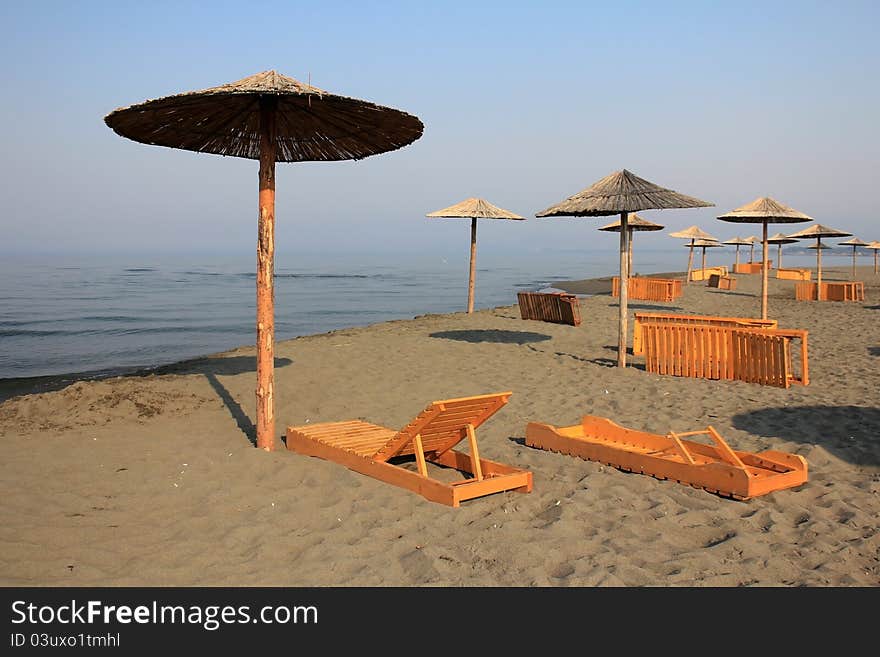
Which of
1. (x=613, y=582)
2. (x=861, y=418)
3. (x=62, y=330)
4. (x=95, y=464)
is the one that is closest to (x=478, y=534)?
(x=613, y=582)

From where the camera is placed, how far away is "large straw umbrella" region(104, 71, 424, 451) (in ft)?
18.7

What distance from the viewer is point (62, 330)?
21.4 m

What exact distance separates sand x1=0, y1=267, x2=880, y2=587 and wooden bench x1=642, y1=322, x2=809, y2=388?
27cm

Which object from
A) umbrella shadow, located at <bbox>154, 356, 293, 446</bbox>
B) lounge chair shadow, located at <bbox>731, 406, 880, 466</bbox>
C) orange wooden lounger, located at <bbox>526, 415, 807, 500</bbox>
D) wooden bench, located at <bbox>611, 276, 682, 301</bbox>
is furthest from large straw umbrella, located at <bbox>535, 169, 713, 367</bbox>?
wooden bench, located at <bbox>611, 276, 682, 301</bbox>

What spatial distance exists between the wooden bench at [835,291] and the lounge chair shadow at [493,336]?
13.2 meters

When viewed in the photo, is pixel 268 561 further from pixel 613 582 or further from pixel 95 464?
pixel 95 464

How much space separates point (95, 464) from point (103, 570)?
218 centimetres

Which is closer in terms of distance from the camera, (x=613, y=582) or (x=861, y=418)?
(x=613, y=582)

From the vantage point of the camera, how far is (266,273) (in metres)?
6.20

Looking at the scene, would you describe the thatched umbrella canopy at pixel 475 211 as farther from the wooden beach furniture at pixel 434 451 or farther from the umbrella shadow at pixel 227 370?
the wooden beach furniture at pixel 434 451
